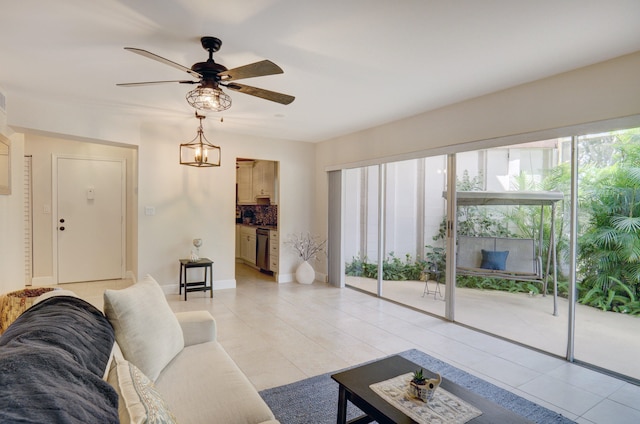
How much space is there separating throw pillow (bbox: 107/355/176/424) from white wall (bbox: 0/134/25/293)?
12.6ft

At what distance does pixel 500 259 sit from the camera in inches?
153

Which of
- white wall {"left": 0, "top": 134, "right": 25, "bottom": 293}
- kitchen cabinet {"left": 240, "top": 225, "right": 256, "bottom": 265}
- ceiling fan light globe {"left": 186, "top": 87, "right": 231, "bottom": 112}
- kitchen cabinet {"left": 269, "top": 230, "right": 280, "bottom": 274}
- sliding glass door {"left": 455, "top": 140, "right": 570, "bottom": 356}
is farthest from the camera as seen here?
kitchen cabinet {"left": 240, "top": 225, "right": 256, "bottom": 265}

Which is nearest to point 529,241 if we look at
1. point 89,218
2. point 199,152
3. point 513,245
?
point 513,245

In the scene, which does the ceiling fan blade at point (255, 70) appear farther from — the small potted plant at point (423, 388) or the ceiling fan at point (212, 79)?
the small potted plant at point (423, 388)

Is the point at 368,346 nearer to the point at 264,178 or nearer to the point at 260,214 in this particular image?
the point at 264,178

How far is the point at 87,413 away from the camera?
0.78 metres

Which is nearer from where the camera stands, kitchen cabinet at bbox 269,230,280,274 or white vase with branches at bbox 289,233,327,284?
white vase with branches at bbox 289,233,327,284

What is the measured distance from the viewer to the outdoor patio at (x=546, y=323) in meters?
2.92

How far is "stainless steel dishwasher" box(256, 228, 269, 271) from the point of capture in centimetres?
666

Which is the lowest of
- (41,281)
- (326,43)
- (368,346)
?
(368,346)

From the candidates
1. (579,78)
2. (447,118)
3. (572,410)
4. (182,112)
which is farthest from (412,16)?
(182,112)

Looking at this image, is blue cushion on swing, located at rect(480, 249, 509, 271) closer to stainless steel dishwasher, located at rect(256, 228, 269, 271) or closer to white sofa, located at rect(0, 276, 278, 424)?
white sofa, located at rect(0, 276, 278, 424)

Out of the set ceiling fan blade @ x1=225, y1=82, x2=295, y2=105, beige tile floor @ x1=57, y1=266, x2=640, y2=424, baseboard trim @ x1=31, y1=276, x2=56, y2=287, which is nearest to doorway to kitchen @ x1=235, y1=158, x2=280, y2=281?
beige tile floor @ x1=57, y1=266, x2=640, y2=424

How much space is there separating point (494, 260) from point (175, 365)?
355 centimetres
